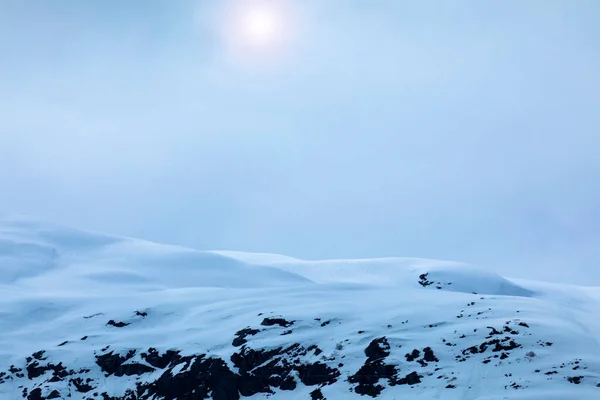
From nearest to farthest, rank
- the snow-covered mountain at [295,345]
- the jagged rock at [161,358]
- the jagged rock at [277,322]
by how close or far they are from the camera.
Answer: the snow-covered mountain at [295,345] < the jagged rock at [161,358] < the jagged rock at [277,322]

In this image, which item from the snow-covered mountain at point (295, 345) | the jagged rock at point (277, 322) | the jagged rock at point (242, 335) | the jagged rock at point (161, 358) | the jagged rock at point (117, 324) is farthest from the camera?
the jagged rock at point (117, 324)

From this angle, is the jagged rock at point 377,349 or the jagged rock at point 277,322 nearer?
the jagged rock at point 377,349

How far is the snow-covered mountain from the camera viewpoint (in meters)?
28.3

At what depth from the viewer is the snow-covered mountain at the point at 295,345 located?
2827 cm

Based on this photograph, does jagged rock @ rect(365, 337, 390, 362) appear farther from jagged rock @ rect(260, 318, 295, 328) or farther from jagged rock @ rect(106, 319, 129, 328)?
jagged rock @ rect(106, 319, 129, 328)

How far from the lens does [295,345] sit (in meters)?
35.0

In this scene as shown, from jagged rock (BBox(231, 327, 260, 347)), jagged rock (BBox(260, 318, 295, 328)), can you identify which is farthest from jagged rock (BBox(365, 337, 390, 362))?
jagged rock (BBox(231, 327, 260, 347))

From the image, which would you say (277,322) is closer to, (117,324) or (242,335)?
(242,335)

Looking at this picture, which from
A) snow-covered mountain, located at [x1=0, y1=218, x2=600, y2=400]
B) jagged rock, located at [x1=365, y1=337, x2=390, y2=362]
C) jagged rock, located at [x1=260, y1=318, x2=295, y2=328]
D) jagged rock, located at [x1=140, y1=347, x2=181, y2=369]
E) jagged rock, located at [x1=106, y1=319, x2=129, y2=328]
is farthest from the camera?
jagged rock, located at [x1=106, y1=319, x2=129, y2=328]

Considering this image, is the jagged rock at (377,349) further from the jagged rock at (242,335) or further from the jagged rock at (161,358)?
the jagged rock at (161,358)

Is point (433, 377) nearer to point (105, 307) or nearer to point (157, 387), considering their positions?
point (157, 387)

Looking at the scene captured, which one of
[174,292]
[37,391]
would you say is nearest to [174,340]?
[37,391]

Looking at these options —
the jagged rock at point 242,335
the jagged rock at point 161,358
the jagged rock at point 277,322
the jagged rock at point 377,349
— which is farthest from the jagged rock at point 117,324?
the jagged rock at point 377,349

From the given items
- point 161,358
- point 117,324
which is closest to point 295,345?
point 161,358
